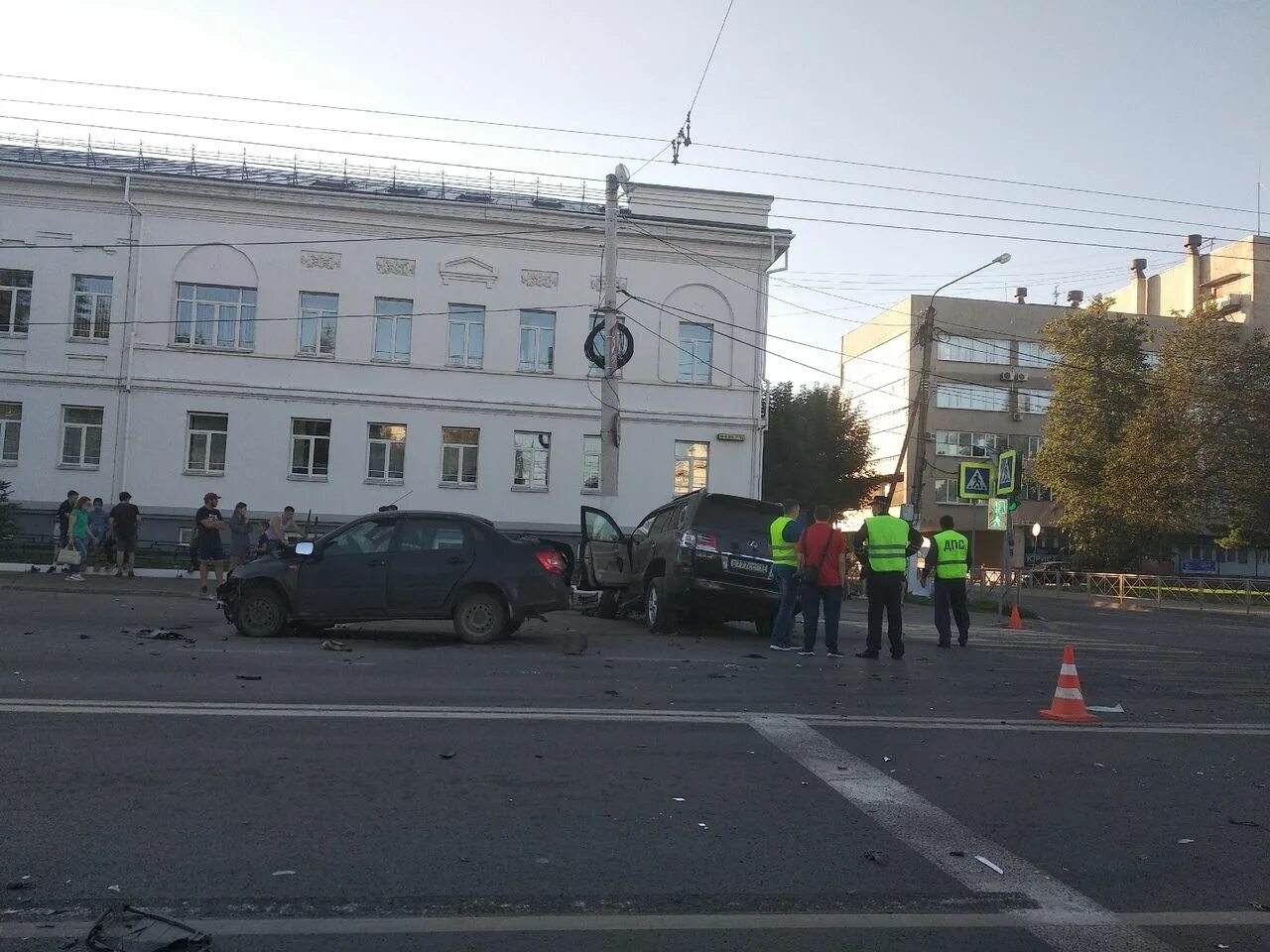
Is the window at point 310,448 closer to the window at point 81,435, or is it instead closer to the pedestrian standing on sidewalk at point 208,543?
the window at point 81,435

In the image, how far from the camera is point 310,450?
30.9 metres

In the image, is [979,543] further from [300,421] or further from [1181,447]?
[300,421]

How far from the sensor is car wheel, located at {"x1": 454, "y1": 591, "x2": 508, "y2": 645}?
12680 mm

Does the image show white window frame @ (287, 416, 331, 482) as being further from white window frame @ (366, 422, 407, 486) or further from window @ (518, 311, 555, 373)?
window @ (518, 311, 555, 373)

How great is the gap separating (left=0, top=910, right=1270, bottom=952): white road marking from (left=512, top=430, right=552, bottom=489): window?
1095 inches

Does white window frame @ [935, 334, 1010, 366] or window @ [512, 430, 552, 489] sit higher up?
white window frame @ [935, 334, 1010, 366]

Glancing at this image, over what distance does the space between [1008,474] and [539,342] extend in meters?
14.4

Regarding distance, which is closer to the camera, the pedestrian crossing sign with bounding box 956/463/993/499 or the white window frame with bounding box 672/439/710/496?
the pedestrian crossing sign with bounding box 956/463/993/499

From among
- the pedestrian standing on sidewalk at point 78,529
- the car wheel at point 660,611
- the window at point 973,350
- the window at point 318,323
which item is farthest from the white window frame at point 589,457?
the window at point 973,350

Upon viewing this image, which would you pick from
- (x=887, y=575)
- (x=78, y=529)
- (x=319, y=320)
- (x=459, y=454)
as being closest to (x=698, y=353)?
(x=459, y=454)

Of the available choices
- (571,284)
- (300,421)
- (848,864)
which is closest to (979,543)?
(571,284)

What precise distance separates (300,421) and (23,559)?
8076 mm

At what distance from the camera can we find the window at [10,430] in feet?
97.2

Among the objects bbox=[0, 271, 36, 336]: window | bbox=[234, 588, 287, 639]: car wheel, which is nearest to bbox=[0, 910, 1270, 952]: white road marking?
bbox=[234, 588, 287, 639]: car wheel
